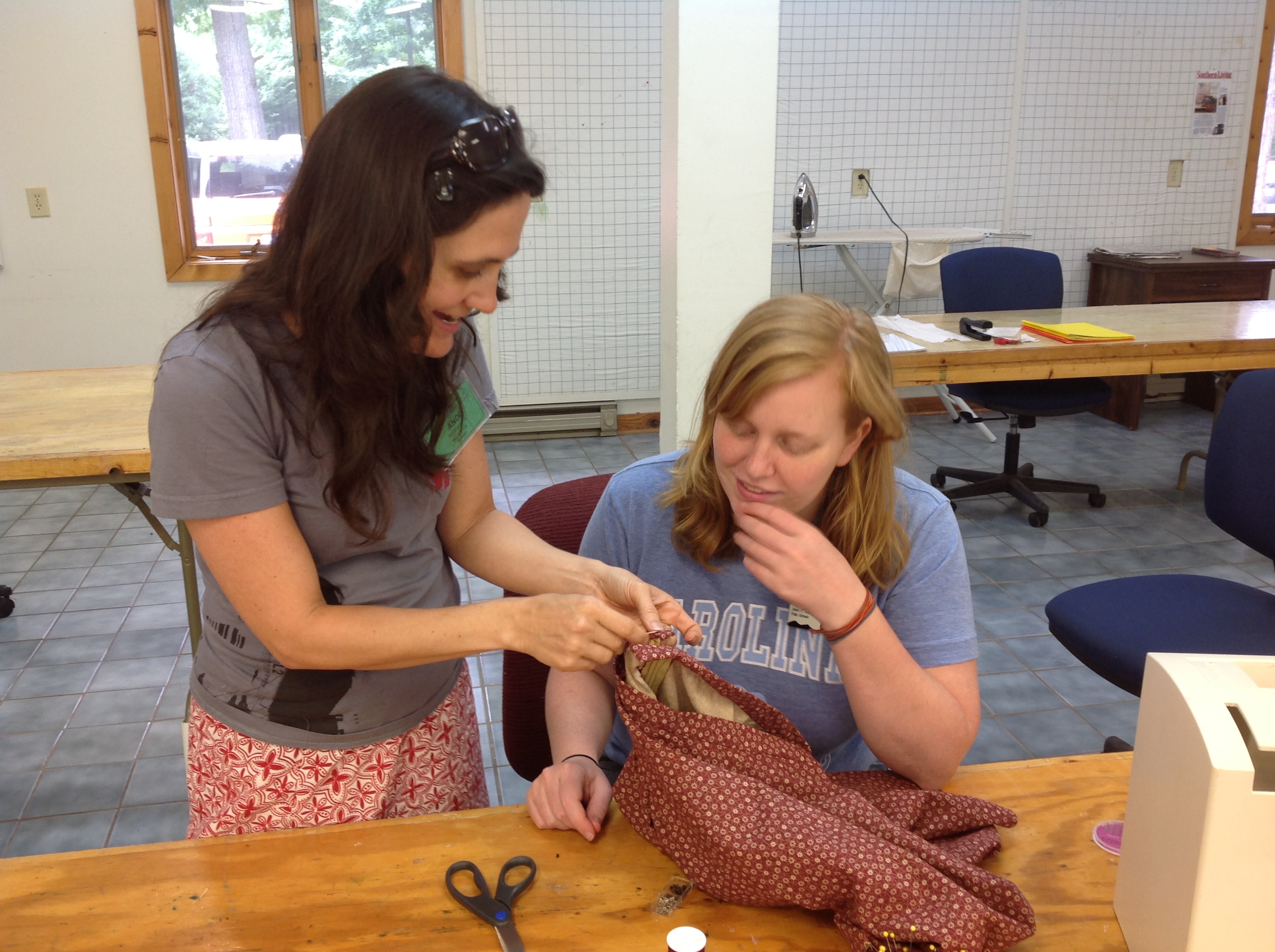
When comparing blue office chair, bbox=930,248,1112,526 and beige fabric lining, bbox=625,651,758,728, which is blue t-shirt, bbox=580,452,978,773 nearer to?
beige fabric lining, bbox=625,651,758,728

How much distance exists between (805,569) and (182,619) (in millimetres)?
2922

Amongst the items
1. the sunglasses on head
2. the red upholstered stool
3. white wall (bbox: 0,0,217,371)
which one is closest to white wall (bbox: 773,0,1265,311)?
white wall (bbox: 0,0,217,371)

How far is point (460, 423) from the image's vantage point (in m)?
1.30

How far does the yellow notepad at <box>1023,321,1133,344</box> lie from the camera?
3588 mm

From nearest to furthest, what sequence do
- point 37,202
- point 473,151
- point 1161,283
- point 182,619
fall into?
point 473,151 → point 182,619 → point 37,202 → point 1161,283

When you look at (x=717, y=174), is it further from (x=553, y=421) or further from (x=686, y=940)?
(x=553, y=421)

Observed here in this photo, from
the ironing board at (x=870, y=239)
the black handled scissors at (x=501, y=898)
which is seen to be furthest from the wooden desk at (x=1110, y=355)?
the black handled scissors at (x=501, y=898)

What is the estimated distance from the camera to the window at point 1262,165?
5785 mm

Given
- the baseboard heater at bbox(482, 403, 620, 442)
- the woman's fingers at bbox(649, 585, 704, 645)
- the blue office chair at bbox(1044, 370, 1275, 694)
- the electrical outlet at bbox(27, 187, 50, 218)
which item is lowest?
the baseboard heater at bbox(482, 403, 620, 442)

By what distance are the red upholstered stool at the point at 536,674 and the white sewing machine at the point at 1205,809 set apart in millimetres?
904

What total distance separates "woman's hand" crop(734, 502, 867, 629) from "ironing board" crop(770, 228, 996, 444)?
12.3 feet

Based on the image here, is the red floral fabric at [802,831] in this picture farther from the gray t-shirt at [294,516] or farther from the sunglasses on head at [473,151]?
the sunglasses on head at [473,151]

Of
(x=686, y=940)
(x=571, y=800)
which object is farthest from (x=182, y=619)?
(x=686, y=940)

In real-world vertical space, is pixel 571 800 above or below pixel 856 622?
below
